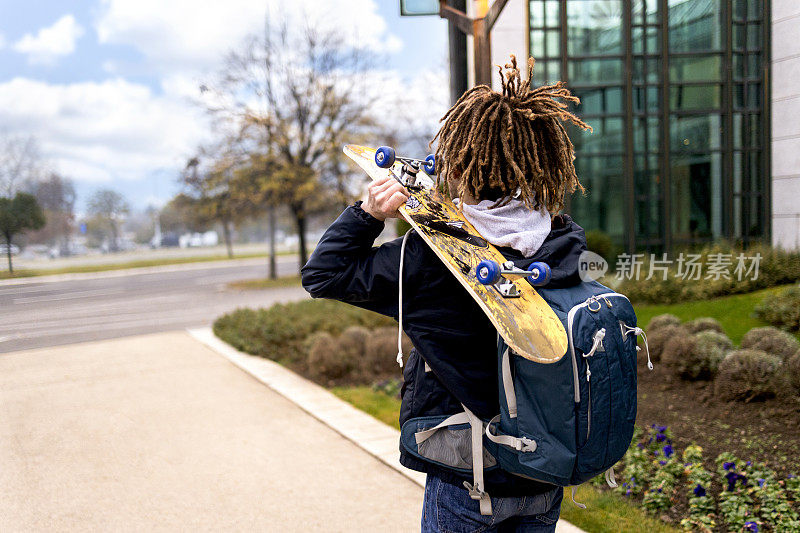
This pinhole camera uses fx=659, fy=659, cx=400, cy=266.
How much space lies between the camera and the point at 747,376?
4.62 m

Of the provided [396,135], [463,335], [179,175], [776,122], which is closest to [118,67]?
[776,122]

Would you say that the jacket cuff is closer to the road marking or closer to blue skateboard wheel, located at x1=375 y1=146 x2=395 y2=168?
blue skateboard wheel, located at x1=375 y1=146 x2=395 y2=168

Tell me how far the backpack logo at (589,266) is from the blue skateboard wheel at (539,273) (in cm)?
20

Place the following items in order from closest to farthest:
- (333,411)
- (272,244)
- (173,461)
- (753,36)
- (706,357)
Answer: (173,461)
(706,357)
(333,411)
(753,36)
(272,244)

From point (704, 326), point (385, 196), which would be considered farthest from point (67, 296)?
point (385, 196)

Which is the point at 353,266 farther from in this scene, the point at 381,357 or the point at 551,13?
the point at 551,13

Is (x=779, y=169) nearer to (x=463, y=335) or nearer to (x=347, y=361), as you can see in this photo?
(x=347, y=361)

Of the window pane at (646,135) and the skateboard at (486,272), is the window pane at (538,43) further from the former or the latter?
the skateboard at (486,272)

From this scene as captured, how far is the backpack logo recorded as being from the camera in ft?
5.75

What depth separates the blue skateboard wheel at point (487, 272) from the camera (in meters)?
1.52

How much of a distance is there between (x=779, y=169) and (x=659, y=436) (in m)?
3.86

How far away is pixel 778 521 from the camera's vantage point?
3180 mm

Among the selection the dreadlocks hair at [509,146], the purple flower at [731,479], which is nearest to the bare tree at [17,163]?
the dreadlocks hair at [509,146]

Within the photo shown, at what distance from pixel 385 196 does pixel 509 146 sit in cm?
35
